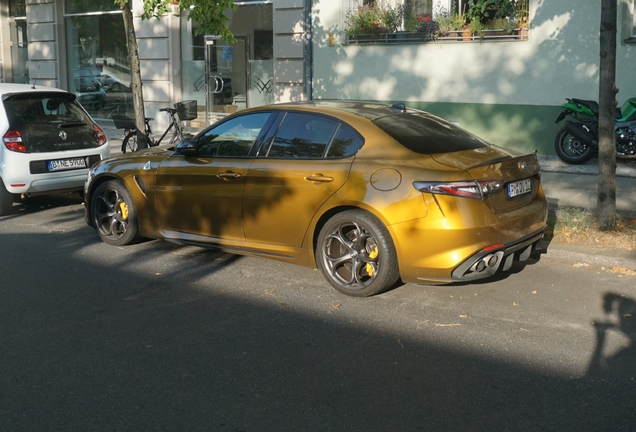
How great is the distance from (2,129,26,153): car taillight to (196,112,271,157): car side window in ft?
11.2

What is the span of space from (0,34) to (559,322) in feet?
78.6

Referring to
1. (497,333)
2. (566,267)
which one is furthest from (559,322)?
(566,267)

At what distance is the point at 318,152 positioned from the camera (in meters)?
6.64

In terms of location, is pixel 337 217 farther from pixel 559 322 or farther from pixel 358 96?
pixel 358 96

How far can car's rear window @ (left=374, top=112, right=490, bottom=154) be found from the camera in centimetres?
641

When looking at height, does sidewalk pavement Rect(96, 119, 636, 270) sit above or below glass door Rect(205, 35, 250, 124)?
below

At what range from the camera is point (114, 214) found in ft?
27.1

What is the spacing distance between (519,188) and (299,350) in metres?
2.38

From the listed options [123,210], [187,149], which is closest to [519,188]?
[187,149]

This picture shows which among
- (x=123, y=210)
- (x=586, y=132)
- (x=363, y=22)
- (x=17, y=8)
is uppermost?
(x=17, y=8)

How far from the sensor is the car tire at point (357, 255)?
6.14 m

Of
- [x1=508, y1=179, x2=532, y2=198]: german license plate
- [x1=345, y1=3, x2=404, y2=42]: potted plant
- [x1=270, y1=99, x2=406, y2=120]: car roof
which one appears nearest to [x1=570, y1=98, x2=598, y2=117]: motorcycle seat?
[x1=345, y1=3, x2=404, y2=42]: potted plant

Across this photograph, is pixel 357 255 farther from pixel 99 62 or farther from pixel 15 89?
pixel 99 62

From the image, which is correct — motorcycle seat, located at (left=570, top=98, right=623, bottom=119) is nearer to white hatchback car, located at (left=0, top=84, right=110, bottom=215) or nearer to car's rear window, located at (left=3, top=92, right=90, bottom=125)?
white hatchback car, located at (left=0, top=84, right=110, bottom=215)
